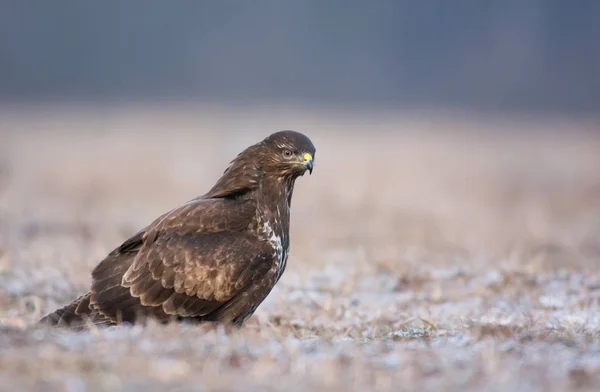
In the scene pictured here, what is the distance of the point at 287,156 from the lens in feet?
27.3

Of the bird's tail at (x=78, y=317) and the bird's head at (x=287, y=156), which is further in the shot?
the bird's head at (x=287, y=156)

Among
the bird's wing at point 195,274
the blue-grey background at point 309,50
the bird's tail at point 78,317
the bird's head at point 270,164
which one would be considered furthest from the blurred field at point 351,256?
the blue-grey background at point 309,50

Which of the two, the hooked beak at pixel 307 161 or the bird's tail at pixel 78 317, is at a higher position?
the hooked beak at pixel 307 161

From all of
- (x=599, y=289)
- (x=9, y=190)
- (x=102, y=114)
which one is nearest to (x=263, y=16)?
(x=102, y=114)

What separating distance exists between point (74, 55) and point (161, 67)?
6.81 m

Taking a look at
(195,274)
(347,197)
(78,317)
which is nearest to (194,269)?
(195,274)

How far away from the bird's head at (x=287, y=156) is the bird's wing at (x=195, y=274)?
1.93ft

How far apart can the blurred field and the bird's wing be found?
247mm

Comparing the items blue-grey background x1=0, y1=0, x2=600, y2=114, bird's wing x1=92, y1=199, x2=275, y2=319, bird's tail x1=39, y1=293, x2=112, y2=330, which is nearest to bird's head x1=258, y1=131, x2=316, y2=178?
bird's wing x1=92, y1=199, x2=275, y2=319

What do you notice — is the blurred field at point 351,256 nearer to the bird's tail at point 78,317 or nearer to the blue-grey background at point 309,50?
the bird's tail at point 78,317

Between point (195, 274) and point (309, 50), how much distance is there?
5255 centimetres

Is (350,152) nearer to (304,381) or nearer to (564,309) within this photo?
(564,309)

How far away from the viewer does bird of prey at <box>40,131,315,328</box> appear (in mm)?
7680

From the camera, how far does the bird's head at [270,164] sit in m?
8.25
